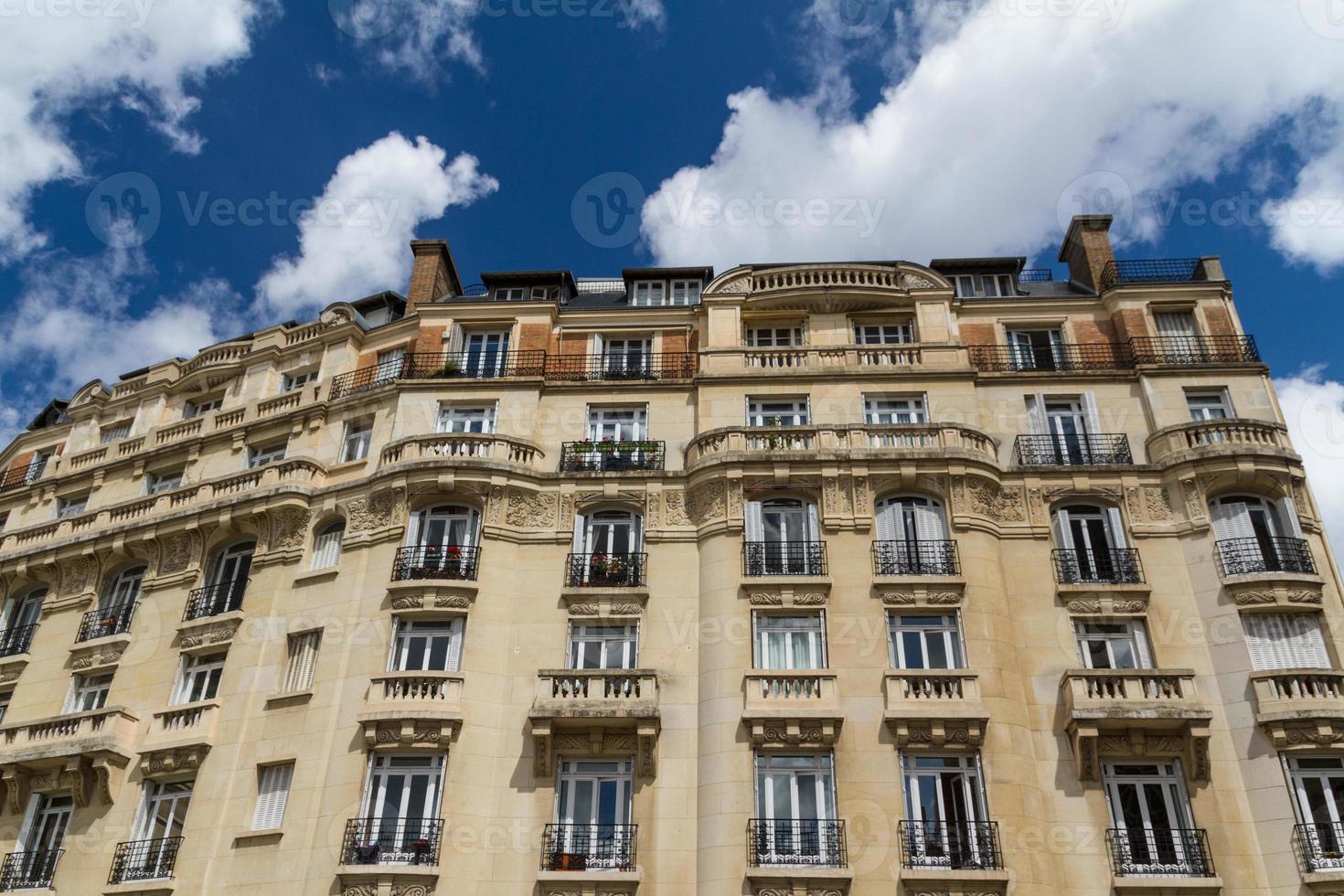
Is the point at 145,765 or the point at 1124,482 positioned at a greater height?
the point at 1124,482

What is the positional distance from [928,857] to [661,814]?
544 cm

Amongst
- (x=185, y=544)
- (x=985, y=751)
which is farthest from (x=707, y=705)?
(x=185, y=544)

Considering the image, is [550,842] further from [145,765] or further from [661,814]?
[145,765]

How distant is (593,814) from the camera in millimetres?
22750

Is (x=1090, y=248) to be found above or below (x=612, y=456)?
above

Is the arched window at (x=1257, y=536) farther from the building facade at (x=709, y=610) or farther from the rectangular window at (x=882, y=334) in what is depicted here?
the rectangular window at (x=882, y=334)

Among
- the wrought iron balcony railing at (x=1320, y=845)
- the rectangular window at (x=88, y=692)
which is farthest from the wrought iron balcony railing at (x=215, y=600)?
the wrought iron balcony railing at (x=1320, y=845)

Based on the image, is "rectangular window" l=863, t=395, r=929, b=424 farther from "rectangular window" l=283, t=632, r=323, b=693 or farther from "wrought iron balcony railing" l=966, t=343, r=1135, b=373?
"rectangular window" l=283, t=632, r=323, b=693

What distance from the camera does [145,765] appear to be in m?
25.6

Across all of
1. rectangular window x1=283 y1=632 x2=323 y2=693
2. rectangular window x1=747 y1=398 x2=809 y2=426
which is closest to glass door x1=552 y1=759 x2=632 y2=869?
rectangular window x1=283 y1=632 x2=323 y2=693

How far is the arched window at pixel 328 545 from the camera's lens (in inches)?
1089

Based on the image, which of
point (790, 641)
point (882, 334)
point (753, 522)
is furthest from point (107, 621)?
point (882, 334)

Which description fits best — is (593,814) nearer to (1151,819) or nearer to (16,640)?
(1151,819)

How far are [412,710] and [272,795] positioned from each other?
4.17m
